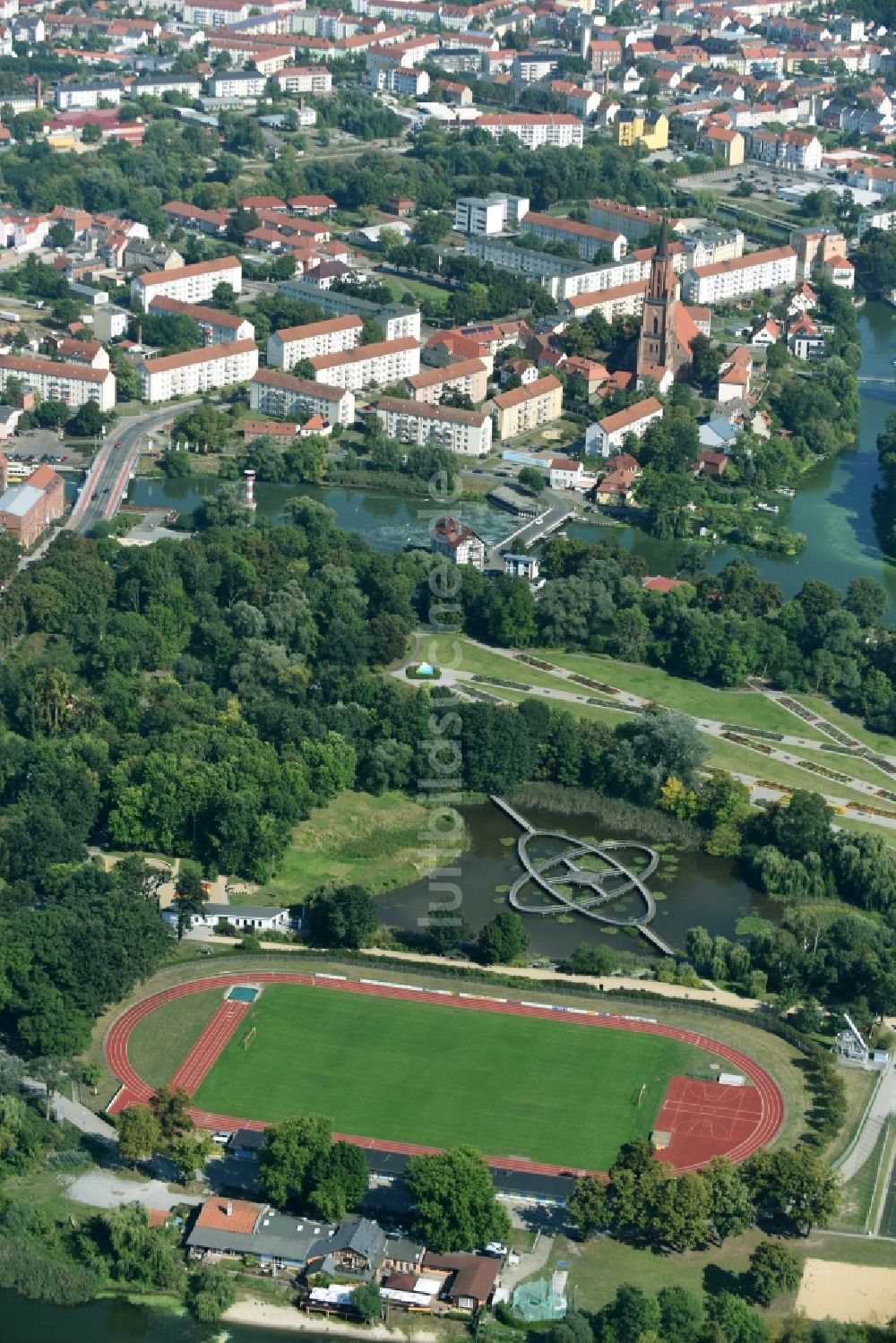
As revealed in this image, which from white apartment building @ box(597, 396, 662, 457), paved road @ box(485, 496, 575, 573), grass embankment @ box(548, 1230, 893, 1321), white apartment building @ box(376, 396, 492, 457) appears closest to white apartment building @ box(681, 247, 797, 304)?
white apartment building @ box(597, 396, 662, 457)

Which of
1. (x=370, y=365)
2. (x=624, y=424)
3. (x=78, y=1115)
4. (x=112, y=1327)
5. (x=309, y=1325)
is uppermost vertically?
(x=624, y=424)

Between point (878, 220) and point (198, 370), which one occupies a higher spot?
point (878, 220)

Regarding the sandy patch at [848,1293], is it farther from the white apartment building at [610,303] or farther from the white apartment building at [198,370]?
the white apartment building at [610,303]

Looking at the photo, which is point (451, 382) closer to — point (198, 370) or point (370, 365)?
point (370, 365)

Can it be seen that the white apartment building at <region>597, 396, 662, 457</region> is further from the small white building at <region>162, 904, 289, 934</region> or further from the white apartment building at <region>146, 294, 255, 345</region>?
the small white building at <region>162, 904, 289, 934</region>

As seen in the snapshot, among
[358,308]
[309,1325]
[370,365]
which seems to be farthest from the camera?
[358,308]

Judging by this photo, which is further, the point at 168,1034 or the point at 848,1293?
the point at 168,1034

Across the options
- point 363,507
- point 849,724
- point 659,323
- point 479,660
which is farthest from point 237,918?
point 659,323

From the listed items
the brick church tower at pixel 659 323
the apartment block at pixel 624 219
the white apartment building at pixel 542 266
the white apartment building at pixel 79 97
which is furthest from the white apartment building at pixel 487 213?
the white apartment building at pixel 79 97
